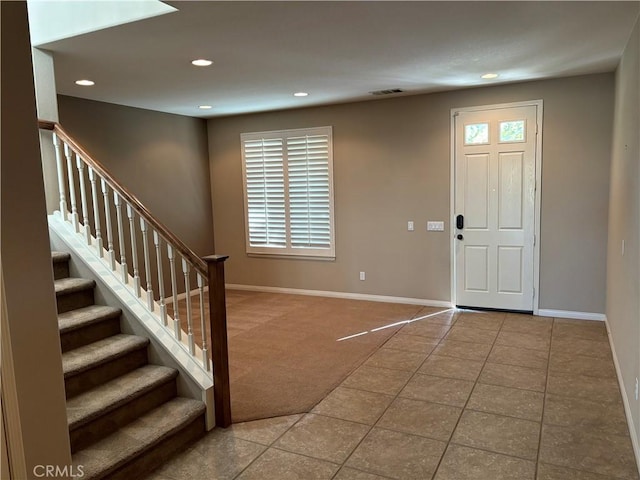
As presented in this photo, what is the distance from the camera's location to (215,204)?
7.25m

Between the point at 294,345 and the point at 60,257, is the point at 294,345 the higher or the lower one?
the lower one

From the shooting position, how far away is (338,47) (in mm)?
3566

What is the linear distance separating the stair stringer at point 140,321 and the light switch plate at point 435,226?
3.59m

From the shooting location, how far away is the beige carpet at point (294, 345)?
11.5ft

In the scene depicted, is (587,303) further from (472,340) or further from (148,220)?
(148,220)

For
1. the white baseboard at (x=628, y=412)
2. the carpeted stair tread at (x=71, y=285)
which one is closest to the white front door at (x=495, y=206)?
the white baseboard at (x=628, y=412)

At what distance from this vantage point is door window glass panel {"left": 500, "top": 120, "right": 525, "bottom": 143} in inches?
204

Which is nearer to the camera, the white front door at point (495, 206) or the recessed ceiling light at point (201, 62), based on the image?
the recessed ceiling light at point (201, 62)

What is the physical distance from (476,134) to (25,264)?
504 cm

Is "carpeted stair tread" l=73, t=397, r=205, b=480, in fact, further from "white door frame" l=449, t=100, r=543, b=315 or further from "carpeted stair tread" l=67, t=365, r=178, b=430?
"white door frame" l=449, t=100, r=543, b=315

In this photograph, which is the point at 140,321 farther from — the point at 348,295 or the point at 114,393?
the point at 348,295

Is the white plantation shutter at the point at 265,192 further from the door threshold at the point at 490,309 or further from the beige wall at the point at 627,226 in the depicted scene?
the beige wall at the point at 627,226

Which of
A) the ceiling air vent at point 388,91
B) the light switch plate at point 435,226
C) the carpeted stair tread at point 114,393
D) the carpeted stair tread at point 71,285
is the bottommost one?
the carpeted stair tread at point 114,393

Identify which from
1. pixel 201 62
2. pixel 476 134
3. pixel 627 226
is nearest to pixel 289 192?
pixel 476 134
